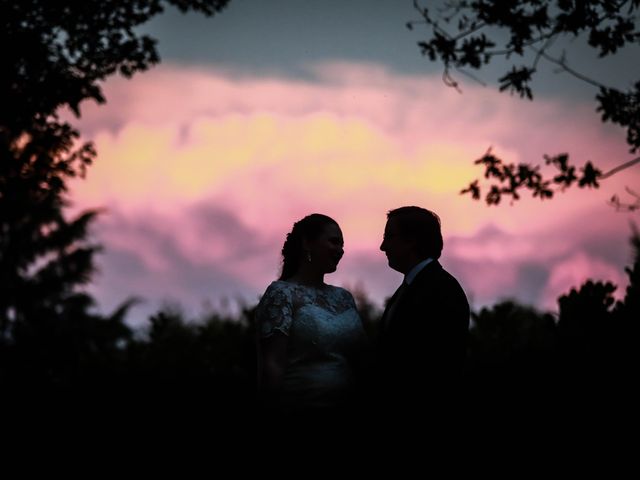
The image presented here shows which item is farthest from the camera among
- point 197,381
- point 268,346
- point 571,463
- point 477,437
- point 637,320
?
point 197,381

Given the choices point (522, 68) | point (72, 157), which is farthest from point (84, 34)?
point (522, 68)

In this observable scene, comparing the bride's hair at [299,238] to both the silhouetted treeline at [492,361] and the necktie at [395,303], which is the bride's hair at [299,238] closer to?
the necktie at [395,303]

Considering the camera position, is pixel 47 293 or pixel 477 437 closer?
pixel 477 437

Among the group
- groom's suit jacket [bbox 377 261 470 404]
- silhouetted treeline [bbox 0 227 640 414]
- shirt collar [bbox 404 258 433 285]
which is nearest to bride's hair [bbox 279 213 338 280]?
shirt collar [bbox 404 258 433 285]

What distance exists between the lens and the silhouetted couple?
500 cm

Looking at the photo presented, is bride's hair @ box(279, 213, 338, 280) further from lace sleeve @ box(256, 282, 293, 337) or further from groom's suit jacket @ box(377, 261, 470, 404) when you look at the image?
groom's suit jacket @ box(377, 261, 470, 404)

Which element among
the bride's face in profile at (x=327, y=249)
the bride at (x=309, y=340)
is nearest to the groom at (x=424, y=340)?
the bride at (x=309, y=340)

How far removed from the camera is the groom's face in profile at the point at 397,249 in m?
5.56

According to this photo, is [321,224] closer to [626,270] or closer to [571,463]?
[571,463]

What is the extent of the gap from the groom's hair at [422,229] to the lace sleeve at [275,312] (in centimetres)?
99

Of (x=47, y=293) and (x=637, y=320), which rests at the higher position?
(x=47, y=293)

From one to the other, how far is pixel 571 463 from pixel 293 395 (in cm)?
413

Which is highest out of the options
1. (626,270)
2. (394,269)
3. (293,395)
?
(626,270)

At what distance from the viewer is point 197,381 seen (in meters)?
12.4
